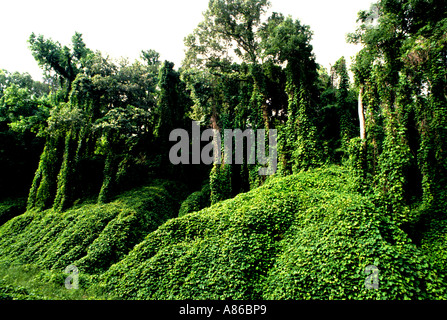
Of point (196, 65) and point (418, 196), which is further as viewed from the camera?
point (196, 65)

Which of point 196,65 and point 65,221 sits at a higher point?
point 196,65

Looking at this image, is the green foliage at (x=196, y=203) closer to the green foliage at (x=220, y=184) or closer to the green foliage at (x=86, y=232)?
the green foliage at (x=86, y=232)

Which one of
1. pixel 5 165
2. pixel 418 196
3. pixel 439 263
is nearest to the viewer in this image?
pixel 439 263

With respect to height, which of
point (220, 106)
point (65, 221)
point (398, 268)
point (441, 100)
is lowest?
point (65, 221)

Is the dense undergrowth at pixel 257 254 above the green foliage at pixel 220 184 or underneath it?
underneath

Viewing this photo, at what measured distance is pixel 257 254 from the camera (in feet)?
20.4

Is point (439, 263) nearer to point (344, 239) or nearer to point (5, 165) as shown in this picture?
point (344, 239)

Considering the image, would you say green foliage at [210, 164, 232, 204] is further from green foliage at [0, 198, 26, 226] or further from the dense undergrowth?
green foliage at [0, 198, 26, 226]

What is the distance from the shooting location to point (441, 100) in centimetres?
721

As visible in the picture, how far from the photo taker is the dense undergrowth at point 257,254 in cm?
469

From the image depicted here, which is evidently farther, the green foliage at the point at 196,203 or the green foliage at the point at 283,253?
the green foliage at the point at 196,203

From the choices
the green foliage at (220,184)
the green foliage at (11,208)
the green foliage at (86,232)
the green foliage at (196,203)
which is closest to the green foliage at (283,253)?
the green foliage at (86,232)

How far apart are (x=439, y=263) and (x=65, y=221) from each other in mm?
14205
